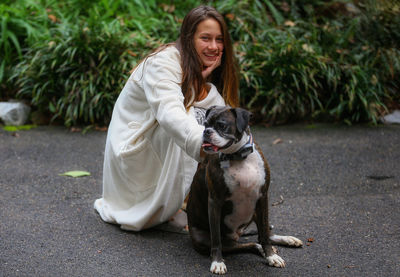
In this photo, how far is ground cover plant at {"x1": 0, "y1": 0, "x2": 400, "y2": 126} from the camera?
675cm

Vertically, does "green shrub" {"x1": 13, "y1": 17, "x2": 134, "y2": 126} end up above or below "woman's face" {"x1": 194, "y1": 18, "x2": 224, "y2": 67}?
below

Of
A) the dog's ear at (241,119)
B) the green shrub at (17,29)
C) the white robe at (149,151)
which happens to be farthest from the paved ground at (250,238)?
the green shrub at (17,29)

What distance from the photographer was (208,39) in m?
3.47

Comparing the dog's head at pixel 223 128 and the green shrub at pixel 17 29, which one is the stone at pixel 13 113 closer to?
the green shrub at pixel 17 29

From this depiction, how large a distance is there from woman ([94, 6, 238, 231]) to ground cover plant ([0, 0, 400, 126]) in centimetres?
299

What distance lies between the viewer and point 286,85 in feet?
22.3

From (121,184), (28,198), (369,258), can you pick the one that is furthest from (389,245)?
(28,198)

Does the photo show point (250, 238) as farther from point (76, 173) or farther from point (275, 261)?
point (76, 173)

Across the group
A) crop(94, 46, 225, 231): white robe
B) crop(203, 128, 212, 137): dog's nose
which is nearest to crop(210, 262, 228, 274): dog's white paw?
crop(94, 46, 225, 231): white robe

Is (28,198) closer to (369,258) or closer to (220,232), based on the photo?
(220,232)

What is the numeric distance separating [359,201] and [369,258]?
44.0 inches

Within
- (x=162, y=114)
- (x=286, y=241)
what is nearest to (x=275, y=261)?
(x=286, y=241)

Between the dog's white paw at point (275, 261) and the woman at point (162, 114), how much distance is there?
2.45ft

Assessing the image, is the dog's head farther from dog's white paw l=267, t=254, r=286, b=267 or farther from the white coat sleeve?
dog's white paw l=267, t=254, r=286, b=267
